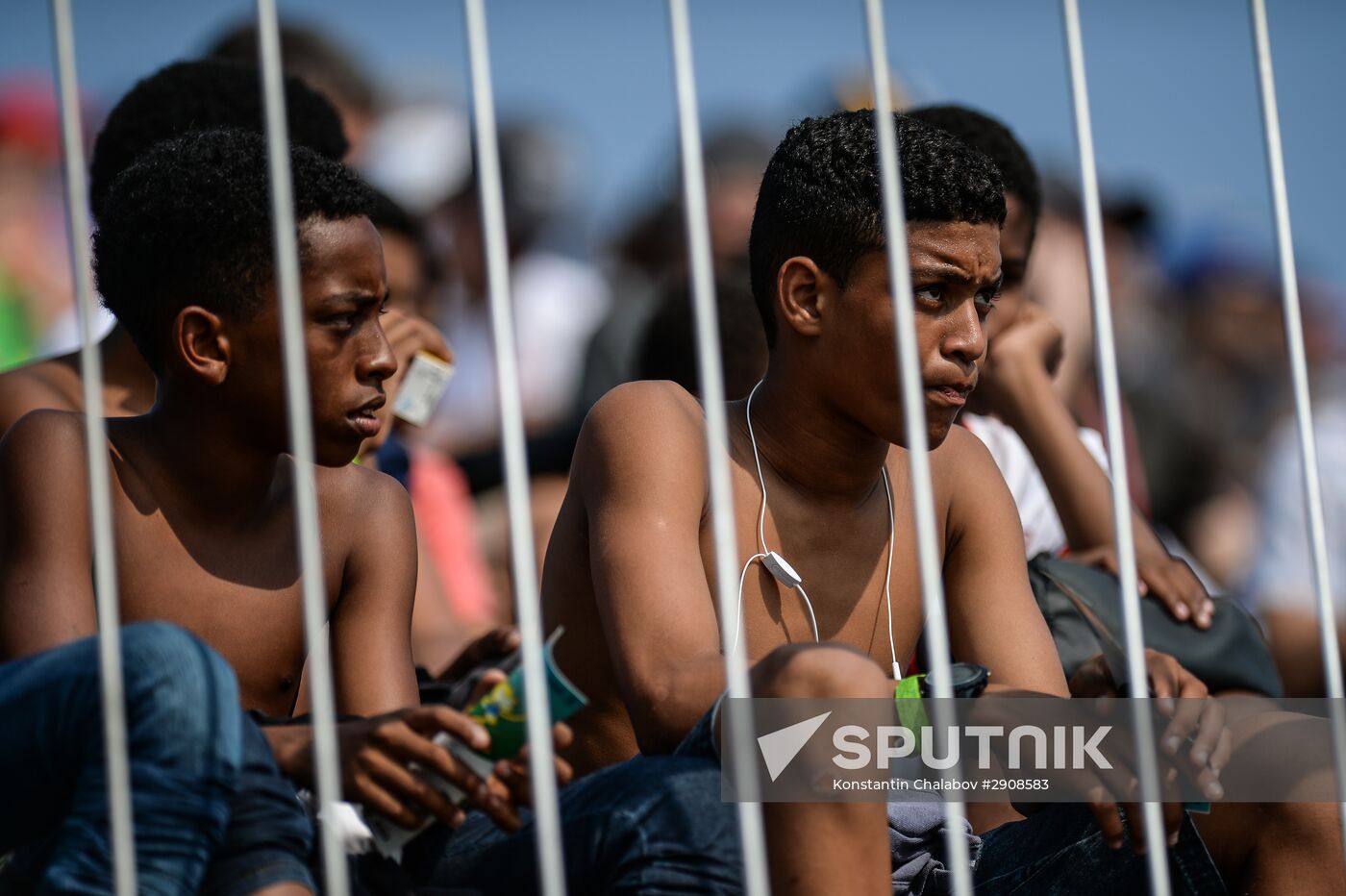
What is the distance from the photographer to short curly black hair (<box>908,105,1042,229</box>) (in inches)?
171

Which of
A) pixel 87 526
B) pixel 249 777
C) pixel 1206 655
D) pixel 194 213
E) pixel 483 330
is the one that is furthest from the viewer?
pixel 483 330

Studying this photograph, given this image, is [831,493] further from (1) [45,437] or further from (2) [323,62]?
(2) [323,62]

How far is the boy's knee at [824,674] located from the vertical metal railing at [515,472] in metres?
0.33

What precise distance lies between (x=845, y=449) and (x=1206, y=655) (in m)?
1.05

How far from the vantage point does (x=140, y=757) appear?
7.32ft

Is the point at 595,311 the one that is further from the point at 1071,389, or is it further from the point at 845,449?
the point at 845,449

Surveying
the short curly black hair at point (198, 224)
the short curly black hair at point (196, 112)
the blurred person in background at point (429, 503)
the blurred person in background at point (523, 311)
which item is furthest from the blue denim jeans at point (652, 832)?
the blurred person in background at point (523, 311)

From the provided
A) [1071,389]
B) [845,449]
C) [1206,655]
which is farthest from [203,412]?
[1071,389]

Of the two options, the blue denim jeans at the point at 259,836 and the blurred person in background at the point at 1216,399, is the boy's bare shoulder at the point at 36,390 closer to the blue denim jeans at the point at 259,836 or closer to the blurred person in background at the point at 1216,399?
the blue denim jeans at the point at 259,836

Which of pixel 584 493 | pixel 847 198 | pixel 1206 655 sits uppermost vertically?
pixel 847 198

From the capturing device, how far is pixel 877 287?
3010mm

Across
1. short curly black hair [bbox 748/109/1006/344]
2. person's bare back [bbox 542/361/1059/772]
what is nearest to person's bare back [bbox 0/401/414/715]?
person's bare back [bbox 542/361/1059/772]

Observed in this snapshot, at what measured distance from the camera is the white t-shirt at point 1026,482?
4.42m

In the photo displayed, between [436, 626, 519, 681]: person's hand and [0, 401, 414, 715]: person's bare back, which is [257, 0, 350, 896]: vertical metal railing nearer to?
[0, 401, 414, 715]: person's bare back
